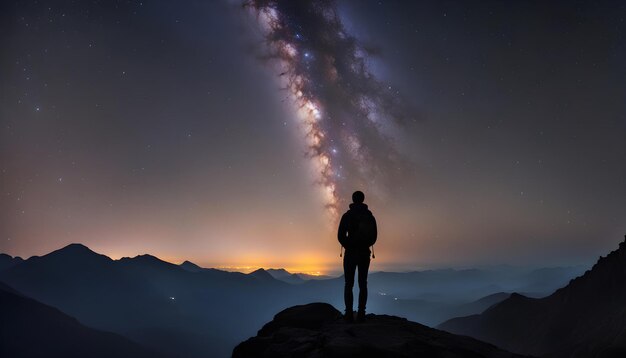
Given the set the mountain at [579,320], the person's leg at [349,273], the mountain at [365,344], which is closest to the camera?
the mountain at [365,344]

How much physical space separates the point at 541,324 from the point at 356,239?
129289mm

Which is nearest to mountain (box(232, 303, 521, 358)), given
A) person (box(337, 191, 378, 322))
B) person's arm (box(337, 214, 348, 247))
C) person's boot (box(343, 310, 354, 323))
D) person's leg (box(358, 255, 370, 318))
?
person's boot (box(343, 310, 354, 323))

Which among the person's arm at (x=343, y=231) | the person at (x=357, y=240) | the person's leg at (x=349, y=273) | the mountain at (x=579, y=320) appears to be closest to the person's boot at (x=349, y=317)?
the person at (x=357, y=240)

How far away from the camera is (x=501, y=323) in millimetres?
140000

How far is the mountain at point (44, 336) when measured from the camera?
553ft

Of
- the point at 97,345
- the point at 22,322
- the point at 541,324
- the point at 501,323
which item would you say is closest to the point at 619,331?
the point at 541,324

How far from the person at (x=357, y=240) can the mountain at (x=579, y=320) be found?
7280cm

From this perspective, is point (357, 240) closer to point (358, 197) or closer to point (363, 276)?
point (363, 276)

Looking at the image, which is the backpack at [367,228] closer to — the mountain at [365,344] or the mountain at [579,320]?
the mountain at [365,344]

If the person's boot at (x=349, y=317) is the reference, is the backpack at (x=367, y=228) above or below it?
above

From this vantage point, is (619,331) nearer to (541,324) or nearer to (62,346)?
(541,324)

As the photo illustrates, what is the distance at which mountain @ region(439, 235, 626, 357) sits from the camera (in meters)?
72.4

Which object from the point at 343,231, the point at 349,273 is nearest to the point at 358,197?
the point at 343,231

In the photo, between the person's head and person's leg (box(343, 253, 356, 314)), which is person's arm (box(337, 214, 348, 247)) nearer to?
person's leg (box(343, 253, 356, 314))
